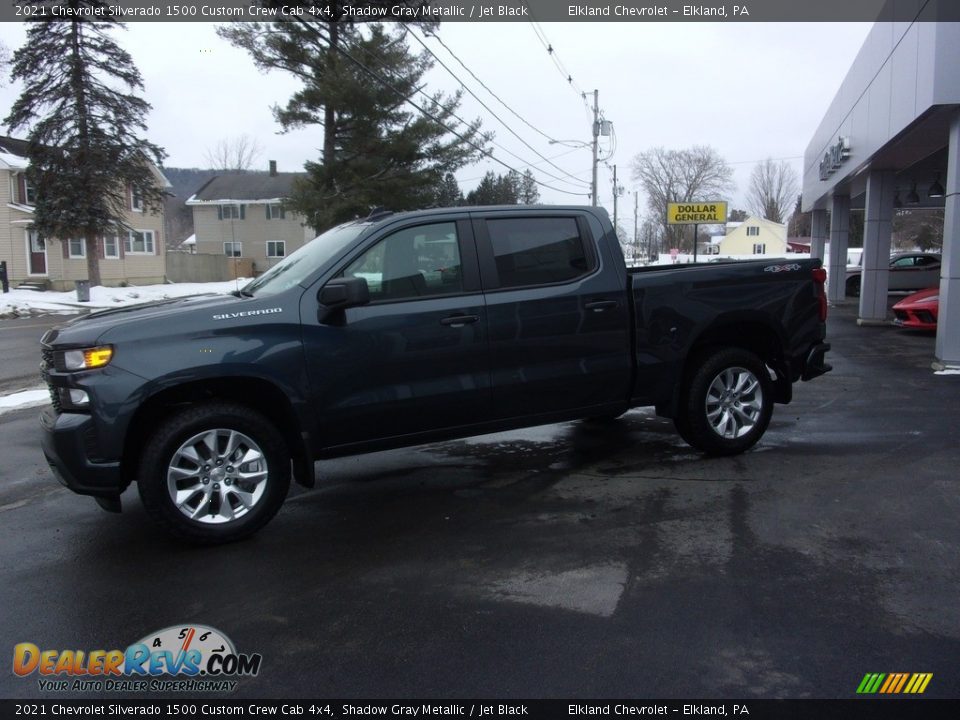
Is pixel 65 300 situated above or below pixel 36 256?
below

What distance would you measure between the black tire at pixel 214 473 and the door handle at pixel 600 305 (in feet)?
7.91

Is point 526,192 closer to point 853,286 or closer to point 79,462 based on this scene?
point 853,286

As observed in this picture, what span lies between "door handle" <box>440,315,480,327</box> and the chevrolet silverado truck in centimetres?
1

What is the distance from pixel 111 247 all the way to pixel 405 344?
40.7 metres

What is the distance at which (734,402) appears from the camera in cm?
627

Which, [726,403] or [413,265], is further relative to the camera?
[726,403]

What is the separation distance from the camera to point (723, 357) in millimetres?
6172

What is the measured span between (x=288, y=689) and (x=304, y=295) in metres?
2.47

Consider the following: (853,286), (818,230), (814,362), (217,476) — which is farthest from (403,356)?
(818,230)

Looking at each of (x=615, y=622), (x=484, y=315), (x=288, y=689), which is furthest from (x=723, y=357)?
(x=288, y=689)

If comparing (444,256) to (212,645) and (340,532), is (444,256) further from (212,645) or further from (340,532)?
(212,645)

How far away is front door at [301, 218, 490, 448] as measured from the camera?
4.75 m

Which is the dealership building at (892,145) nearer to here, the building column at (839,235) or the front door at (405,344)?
the building column at (839,235)

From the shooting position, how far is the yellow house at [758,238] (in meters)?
84.9
